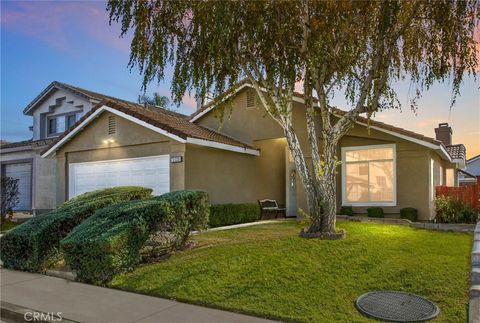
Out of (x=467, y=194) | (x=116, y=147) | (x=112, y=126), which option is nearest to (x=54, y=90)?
(x=112, y=126)

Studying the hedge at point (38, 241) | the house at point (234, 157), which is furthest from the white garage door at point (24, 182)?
the hedge at point (38, 241)

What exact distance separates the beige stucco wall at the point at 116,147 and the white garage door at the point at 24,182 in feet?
20.0

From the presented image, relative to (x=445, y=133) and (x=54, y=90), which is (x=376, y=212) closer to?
(x=445, y=133)

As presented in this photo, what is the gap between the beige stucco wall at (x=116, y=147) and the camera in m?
13.1

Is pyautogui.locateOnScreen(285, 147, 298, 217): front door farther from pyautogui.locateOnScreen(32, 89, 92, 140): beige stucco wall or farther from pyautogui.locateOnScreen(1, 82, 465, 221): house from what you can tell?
pyautogui.locateOnScreen(32, 89, 92, 140): beige stucco wall

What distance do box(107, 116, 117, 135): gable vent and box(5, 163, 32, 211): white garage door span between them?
912cm

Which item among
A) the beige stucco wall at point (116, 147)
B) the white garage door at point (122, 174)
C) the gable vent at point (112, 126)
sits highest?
the gable vent at point (112, 126)

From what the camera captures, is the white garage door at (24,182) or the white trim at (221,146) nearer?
the white trim at (221,146)

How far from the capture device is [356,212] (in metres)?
14.4

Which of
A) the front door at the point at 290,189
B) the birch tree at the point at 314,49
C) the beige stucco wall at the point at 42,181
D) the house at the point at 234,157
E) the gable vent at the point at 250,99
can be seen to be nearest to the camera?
the birch tree at the point at 314,49

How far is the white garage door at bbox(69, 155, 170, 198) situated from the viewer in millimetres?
13578

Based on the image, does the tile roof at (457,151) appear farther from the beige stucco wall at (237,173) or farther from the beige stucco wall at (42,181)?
the beige stucco wall at (42,181)

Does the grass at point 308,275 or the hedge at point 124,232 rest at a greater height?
the hedge at point 124,232

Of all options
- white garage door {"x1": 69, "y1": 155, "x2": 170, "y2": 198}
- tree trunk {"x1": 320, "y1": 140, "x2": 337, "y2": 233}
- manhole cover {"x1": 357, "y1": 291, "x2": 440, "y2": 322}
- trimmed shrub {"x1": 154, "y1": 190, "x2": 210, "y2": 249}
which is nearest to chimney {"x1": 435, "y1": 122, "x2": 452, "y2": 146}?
tree trunk {"x1": 320, "y1": 140, "x2": 337, "y2": 233}
